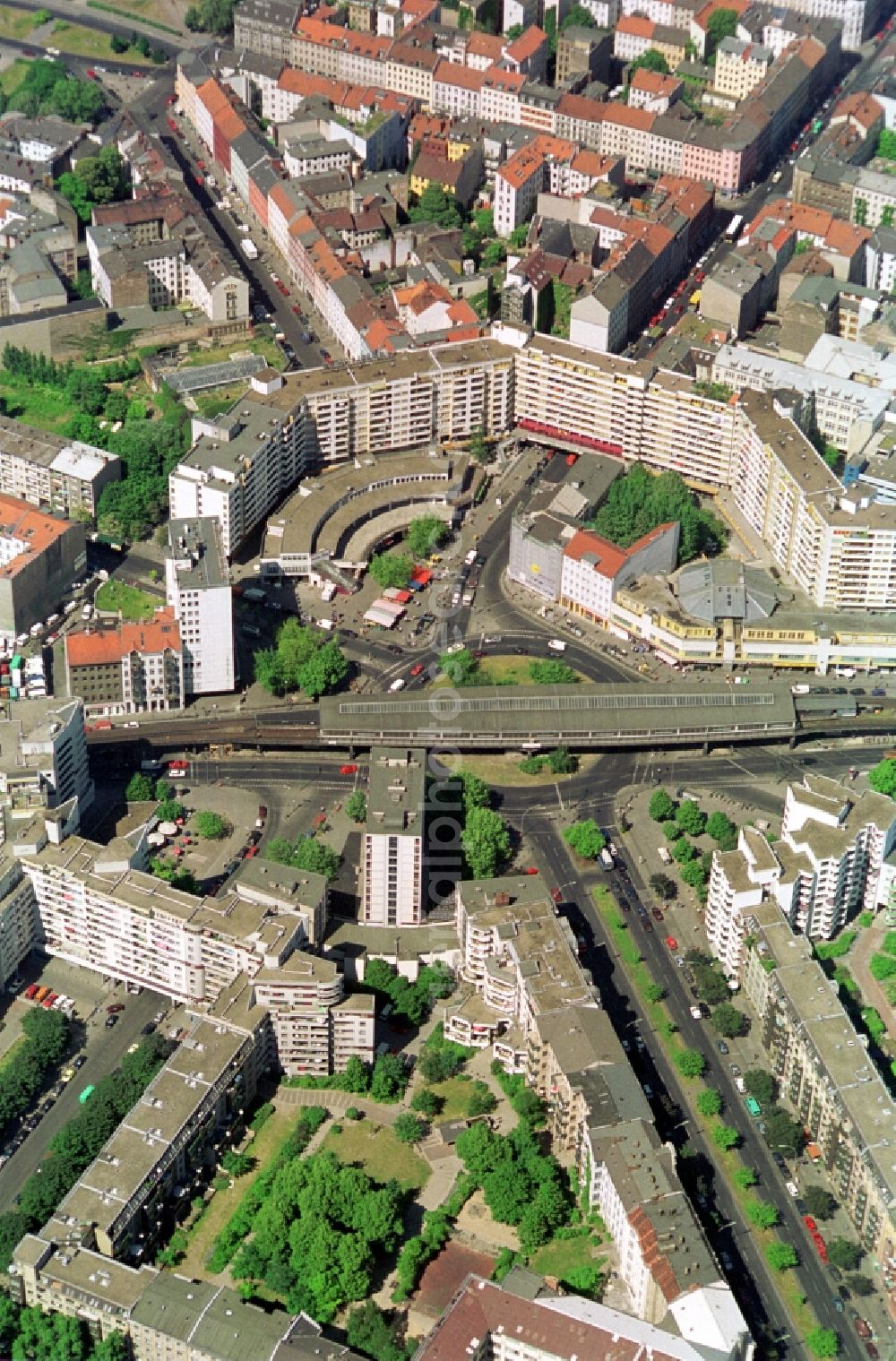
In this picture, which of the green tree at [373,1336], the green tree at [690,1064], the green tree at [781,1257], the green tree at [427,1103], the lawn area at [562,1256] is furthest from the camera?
the green tree at [690,1064]

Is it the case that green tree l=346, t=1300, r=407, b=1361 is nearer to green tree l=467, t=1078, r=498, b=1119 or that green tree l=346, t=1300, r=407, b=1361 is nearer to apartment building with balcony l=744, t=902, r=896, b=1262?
green tree l=467, t=1078, r=498, b=1119

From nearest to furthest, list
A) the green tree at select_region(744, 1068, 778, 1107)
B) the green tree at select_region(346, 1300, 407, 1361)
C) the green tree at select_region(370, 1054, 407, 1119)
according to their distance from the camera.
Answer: the green tree at select_region(346, 1300, 407, 1361) → the green tree at select_region(370, 1054, 407, 1119) → the green tree at select_region(744, 1068, 778, 1107)

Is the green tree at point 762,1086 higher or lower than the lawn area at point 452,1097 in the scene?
higher

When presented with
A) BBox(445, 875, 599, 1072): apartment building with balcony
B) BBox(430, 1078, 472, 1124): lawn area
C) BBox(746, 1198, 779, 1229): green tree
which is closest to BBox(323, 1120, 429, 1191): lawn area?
BBox(430, 1078, 472, 1124): lawn area

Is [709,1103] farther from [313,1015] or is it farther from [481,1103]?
[313,1015]

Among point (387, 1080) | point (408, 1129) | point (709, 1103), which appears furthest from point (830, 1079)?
point (387, 1080)

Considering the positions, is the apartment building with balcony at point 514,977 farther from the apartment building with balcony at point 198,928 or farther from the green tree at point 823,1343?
the green tree at point 823,1343

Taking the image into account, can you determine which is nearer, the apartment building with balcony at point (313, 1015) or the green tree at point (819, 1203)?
the green tree at point (819, 1203)

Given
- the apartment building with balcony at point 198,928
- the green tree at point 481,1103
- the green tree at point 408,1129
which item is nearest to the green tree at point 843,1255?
the green tree at point 481,1103
